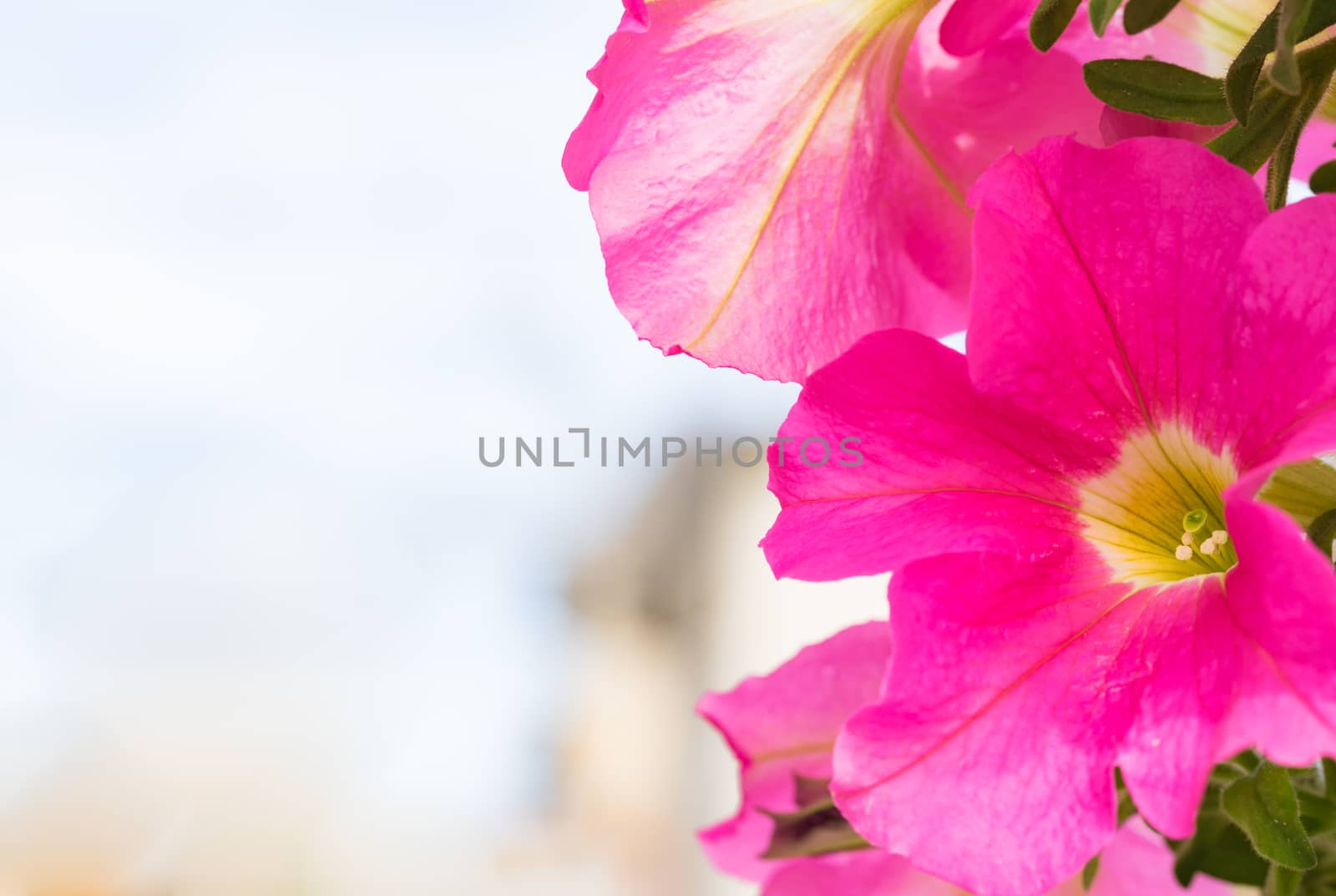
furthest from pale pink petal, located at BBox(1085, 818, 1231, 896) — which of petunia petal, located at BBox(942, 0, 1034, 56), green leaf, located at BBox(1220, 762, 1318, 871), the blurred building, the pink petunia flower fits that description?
the blurred building

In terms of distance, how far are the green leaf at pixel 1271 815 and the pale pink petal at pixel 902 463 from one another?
0.06m

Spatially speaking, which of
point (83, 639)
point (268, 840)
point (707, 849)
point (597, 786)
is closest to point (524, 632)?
point (597, 786)

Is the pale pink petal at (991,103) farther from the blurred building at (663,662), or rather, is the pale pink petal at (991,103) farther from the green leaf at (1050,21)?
the blurred building at (663,662)

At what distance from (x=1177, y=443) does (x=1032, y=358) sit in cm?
4

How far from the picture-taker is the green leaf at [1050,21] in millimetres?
242

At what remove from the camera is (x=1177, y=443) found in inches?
9.1

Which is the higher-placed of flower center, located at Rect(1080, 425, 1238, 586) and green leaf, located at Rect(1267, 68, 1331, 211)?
green leaf, located at Rect(1267, 68, 1331, 211)

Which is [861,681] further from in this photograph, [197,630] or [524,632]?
[524,632]

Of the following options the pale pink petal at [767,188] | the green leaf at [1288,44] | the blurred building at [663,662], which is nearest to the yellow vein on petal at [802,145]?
the pale pink petal at [767,188]

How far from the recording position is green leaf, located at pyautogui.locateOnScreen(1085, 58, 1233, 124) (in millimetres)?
239

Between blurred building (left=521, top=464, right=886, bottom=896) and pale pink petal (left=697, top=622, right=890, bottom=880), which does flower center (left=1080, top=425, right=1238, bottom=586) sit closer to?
pale pink petal (left=697, top=622, right=890, bottom=880)

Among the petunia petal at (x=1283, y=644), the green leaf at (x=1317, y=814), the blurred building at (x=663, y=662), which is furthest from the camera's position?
the blurred building at (x=663, y=662)

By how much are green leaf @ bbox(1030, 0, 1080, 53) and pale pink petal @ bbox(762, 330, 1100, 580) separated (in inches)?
2.9

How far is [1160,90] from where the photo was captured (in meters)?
0.24
